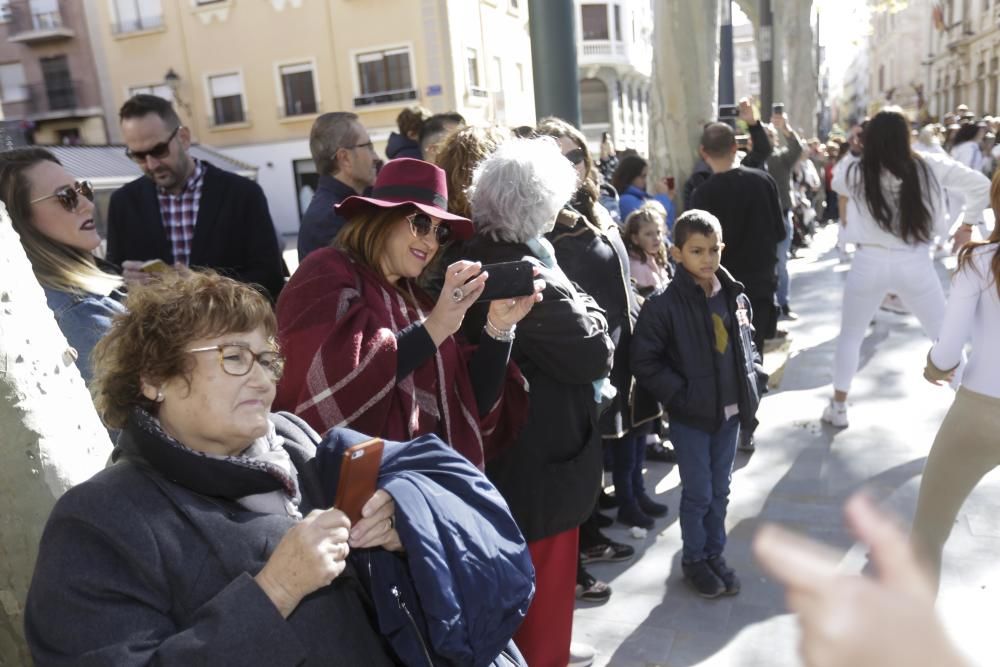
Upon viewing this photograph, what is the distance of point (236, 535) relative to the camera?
144 cm

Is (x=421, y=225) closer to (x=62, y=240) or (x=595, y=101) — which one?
(x=62, y=240)

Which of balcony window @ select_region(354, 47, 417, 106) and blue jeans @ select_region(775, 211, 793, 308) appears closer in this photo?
blue jeans @ select_region(775, 211, 793, 308)

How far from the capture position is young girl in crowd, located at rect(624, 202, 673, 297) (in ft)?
15.4

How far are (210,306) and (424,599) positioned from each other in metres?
0.72

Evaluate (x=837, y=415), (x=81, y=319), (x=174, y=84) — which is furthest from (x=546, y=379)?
(x=174, y=84)

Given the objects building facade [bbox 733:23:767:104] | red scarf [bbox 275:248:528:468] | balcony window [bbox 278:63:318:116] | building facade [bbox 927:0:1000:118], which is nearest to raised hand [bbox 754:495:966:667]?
red scarf [bbox 275:248:528:468]

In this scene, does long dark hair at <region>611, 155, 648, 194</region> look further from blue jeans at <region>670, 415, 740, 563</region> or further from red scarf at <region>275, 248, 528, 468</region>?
red scarf at <region>275, 248, 528, 468</region>

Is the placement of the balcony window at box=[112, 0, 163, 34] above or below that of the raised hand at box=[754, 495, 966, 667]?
above

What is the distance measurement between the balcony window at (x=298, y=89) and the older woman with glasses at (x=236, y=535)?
27.2 m

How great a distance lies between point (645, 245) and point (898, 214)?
1527 mm

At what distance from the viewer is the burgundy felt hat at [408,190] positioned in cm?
231

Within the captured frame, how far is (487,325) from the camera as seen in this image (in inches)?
95.4

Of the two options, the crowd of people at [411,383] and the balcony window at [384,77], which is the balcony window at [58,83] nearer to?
the balcony window at [384,77]

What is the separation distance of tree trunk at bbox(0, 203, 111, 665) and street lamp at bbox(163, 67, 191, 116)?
28.3 meters
